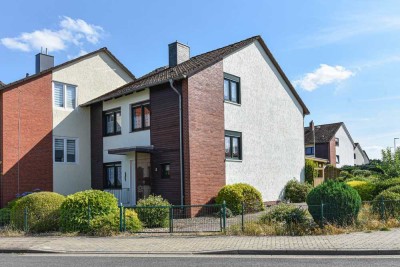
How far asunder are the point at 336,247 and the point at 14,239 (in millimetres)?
9654

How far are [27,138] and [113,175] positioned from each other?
4.55 meters

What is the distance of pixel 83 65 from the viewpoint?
952 inches

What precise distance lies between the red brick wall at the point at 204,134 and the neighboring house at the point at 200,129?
1.7 inches

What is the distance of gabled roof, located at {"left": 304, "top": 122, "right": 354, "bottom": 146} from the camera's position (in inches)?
2076

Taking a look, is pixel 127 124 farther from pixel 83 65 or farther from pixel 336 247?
pixel 336 247

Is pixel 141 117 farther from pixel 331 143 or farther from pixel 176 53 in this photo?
pixel 331 143

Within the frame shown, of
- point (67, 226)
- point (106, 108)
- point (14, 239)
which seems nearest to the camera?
point (14, 239)

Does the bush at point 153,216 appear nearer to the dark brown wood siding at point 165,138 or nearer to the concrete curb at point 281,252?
the dark brown wood siding at point 165,138

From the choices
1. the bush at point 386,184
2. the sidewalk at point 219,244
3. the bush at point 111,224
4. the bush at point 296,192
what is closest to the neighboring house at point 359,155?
the bush at point 296,192

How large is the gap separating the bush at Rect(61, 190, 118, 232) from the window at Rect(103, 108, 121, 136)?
25.6 ft

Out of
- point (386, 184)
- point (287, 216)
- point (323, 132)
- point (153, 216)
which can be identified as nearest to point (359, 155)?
point (323, 132)

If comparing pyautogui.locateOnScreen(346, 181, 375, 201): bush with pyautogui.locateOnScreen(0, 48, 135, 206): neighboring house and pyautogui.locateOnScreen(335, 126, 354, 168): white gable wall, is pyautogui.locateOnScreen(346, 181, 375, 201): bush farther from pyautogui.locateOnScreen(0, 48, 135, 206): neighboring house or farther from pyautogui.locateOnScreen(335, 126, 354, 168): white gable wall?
pyautogui.locateOnScreen(335, 126, 354, 168): white gable wall

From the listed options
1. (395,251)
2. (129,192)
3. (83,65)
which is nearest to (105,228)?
(129,192)

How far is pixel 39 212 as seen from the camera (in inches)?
611
